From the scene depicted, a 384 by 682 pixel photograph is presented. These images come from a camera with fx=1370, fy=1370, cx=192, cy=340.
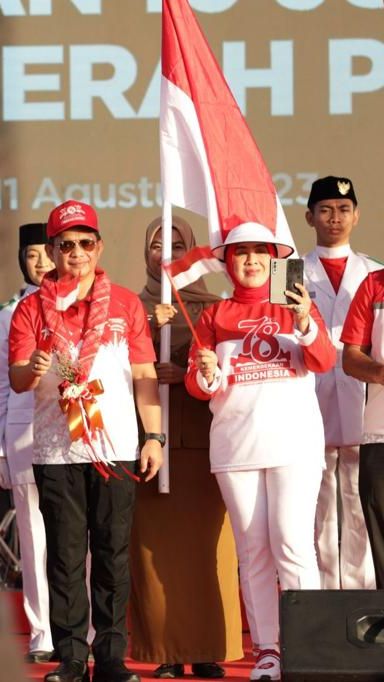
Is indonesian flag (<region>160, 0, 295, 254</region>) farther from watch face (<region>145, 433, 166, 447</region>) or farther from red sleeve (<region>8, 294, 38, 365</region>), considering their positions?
watch face (<region>145, 433, 166, 447</region>)

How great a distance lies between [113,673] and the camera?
4078 mm

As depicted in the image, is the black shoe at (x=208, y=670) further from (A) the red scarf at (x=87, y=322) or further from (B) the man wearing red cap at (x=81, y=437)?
(A) the red scarf at (x=87, y=322)

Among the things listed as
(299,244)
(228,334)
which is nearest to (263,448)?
(228,334)

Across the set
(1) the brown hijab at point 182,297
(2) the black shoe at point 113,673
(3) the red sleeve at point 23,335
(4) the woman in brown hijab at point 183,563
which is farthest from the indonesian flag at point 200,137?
(2) the black shoe at point 113,673

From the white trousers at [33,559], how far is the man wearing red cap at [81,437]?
92 centimetres

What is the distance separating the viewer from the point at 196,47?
196 inches

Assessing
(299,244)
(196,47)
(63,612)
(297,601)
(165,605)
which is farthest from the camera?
(299,244)

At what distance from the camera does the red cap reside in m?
4.29

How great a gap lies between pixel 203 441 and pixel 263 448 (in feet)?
1.55

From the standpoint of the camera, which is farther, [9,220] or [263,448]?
[9,220]

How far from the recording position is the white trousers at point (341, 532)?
17.0 feet

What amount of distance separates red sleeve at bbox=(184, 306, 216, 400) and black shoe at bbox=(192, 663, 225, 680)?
36.6 inches

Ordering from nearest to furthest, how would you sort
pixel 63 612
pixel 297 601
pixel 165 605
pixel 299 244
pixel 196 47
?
pixel 297 601 → pixel 63 612 → pixel 165 605 → pixel 196 47 → pixel 299 244

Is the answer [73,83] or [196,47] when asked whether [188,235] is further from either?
[73,83]
